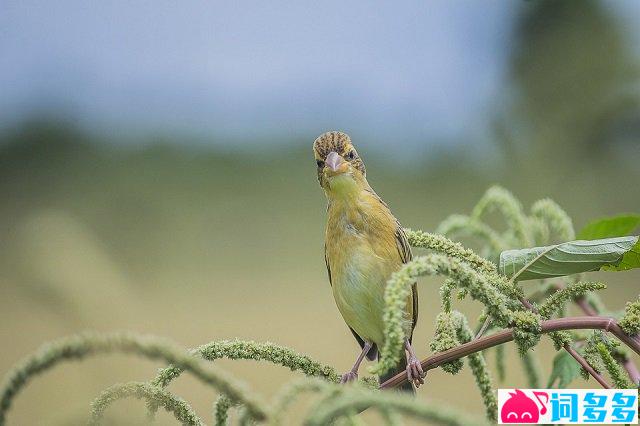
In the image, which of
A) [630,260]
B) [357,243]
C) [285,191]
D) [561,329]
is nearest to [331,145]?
[357,243]

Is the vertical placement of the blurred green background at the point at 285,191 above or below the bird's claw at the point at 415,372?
above

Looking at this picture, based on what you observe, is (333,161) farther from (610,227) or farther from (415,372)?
(610,227)

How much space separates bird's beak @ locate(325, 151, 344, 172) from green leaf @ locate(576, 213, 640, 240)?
2.62ft

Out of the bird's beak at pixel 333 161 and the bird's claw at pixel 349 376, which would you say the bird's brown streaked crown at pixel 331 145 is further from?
the bird's claw at pixel 349 376

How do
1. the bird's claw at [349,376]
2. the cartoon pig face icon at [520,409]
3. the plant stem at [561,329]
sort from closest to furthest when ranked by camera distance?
1. the plant stem at [561,329]
2. the cartoon pig face icon at [520,409]
3. the bird's claw at [349,376]

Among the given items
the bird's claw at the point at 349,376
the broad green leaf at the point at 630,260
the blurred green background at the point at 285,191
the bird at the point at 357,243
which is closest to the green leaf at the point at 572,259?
the broad green leaf at the point at 630,260

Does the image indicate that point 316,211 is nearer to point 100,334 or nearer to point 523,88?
point 523,88

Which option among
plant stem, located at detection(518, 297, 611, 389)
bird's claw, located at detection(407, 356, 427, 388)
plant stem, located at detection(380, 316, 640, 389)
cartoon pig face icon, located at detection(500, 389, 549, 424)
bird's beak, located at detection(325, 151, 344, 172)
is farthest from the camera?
bird's beak, located at detection(325, 151, 344, 172)

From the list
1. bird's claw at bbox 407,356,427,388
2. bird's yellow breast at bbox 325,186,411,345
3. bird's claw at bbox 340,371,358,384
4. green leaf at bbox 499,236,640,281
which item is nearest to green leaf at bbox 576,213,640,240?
green leaf at bbox 499,236,640,281

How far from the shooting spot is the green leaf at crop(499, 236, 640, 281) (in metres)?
0.81

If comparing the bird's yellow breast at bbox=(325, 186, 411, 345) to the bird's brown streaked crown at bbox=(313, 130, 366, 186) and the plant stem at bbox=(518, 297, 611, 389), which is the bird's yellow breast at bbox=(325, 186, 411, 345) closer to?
the bird's brown streaked crown at bbox=(313, 130, 366, 186)

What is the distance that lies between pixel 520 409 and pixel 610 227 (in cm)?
23

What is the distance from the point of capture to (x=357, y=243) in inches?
69.7

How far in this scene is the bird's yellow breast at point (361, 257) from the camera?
1723mm
